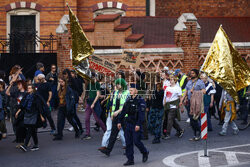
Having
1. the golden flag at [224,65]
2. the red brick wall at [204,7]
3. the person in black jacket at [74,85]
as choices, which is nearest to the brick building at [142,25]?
the red brick wall at [204,7]

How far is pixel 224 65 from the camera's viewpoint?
13.2m

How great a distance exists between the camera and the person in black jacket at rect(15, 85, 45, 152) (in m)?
12.2

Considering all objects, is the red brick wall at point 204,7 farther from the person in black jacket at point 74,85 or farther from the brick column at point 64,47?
the person in black jacket at point 74,85

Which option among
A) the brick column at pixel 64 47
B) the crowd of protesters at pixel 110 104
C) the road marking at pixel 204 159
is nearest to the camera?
the road marking at pixel 204 159

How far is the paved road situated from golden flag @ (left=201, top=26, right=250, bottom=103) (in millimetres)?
1382

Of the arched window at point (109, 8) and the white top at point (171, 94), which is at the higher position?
the arched window at point (109, 8)

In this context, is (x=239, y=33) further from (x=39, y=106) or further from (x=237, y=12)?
(x=39, y=106)

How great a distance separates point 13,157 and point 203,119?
409 centimetres

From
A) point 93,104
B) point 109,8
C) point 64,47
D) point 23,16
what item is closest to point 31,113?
point 93,104

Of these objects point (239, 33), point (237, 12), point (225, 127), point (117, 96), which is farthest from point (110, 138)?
point (237, 12)

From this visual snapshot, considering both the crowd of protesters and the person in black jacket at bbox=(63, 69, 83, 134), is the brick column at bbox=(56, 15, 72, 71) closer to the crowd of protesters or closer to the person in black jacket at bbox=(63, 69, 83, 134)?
the crowd of protesters

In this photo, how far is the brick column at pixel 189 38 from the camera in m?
21.5

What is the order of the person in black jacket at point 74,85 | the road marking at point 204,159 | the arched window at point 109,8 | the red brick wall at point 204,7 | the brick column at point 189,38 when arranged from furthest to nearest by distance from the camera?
1. the red brick wall at point 204,7
2. the arched window at point 109,8
3. the brick column at point 189,38
4. the person in black jacket at point 74,85
5. the road marking at point 204,159

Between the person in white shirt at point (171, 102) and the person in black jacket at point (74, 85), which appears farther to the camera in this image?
the person in black jacket at point (74, 85)
